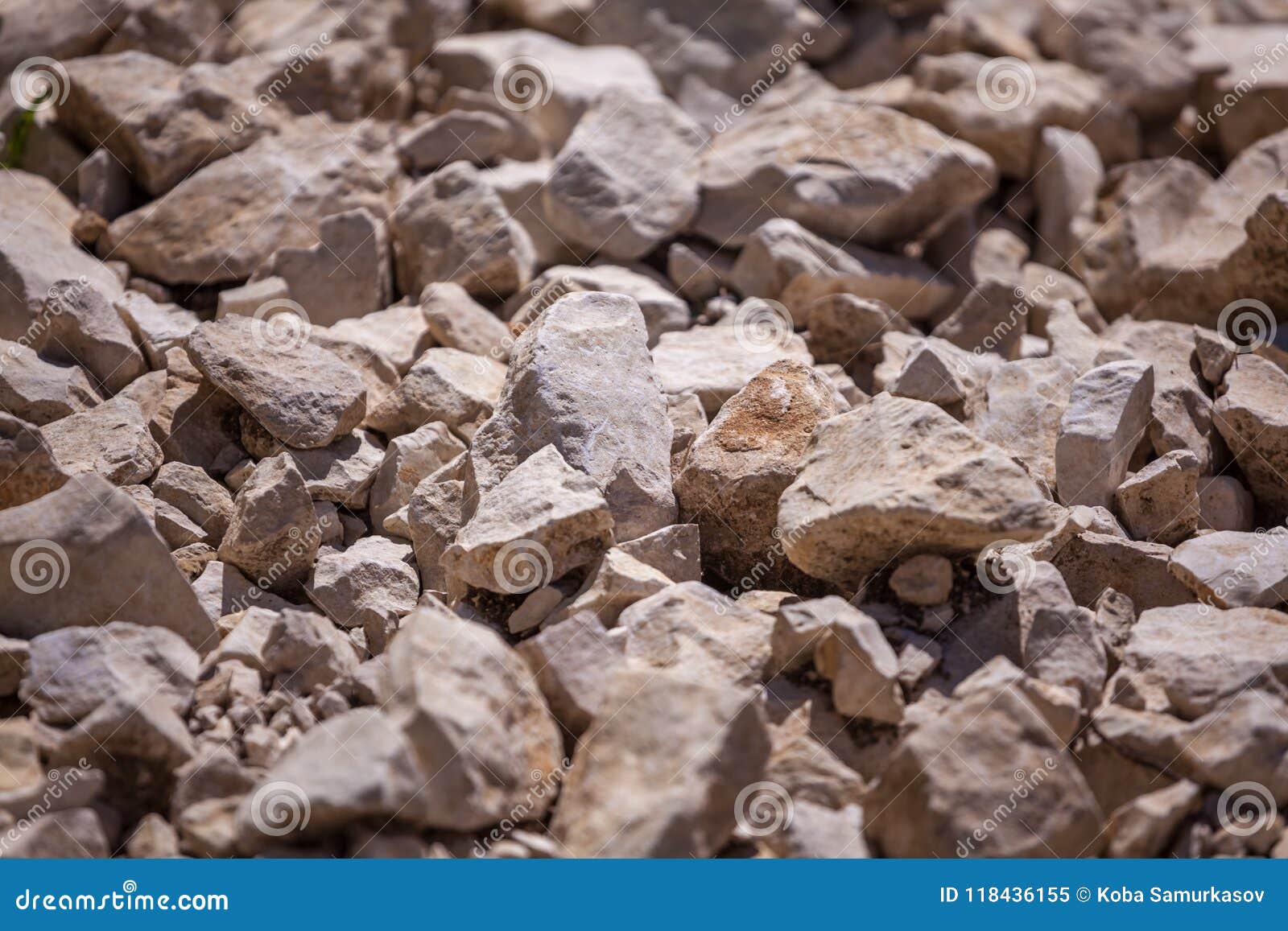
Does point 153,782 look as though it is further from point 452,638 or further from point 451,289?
point 451,289

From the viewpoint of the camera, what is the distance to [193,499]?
487 cm

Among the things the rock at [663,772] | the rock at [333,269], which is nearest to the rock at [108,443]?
the rock at [333,269]

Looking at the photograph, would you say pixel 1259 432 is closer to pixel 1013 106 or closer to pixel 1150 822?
pixel 1150 822

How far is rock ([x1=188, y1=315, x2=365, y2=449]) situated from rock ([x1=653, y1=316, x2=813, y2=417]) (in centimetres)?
144

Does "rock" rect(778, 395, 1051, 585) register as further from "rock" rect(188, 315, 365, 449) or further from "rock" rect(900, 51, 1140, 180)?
"rock" rect(900, 51, 1140, 180)

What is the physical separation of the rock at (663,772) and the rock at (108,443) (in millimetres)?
2434

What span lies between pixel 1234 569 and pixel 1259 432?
1.07 metres

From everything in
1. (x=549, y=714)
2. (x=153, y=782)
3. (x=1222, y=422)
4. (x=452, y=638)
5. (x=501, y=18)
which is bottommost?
(x=153, y=782)

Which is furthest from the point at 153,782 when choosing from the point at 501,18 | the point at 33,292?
the point at 501,18

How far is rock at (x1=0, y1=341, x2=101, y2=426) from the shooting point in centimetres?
513

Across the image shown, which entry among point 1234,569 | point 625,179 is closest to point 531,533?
point 1234,569

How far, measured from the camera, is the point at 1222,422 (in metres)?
5.34

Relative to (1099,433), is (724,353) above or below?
below

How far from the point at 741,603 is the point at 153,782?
82.2 inches
